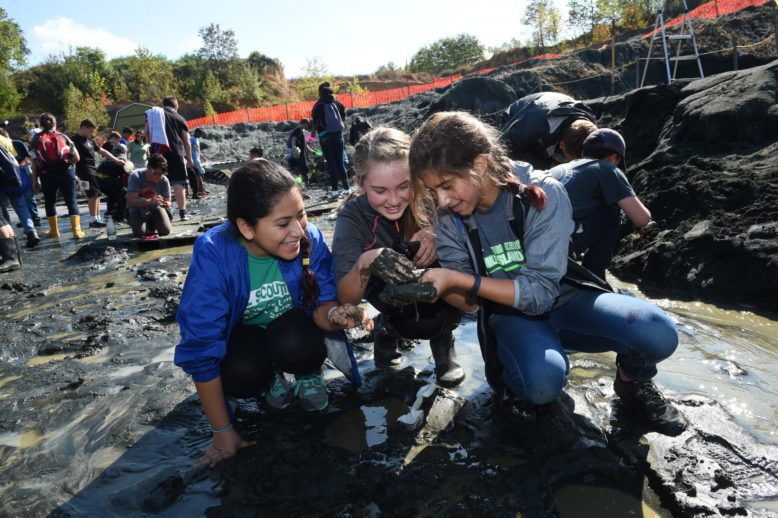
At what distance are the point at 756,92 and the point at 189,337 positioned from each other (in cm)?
564

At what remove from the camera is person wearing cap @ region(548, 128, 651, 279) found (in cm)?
254

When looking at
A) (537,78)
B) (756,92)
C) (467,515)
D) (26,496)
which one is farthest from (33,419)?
(537,78)

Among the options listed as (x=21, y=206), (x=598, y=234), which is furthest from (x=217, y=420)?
(x=21, y=206)

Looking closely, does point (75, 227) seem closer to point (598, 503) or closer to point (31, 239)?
point (31, 239)

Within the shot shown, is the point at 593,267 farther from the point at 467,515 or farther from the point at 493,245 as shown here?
the point at 467,515

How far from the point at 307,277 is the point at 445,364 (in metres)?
0.81

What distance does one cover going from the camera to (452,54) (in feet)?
197

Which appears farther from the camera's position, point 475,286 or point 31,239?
point 31,239

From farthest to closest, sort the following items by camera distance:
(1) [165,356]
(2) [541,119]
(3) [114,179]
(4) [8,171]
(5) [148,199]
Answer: (3) [114,179] < (5) [148,199] < (4) [8,171] < (2) [541,119] < (1) [165,356]

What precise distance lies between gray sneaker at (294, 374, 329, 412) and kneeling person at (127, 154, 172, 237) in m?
4.87

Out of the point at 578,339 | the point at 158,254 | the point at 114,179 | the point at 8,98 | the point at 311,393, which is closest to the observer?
the point at 578,339

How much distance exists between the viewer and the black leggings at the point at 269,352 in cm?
206

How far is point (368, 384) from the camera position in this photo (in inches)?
97.6

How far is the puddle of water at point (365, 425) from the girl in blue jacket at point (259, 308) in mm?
150
